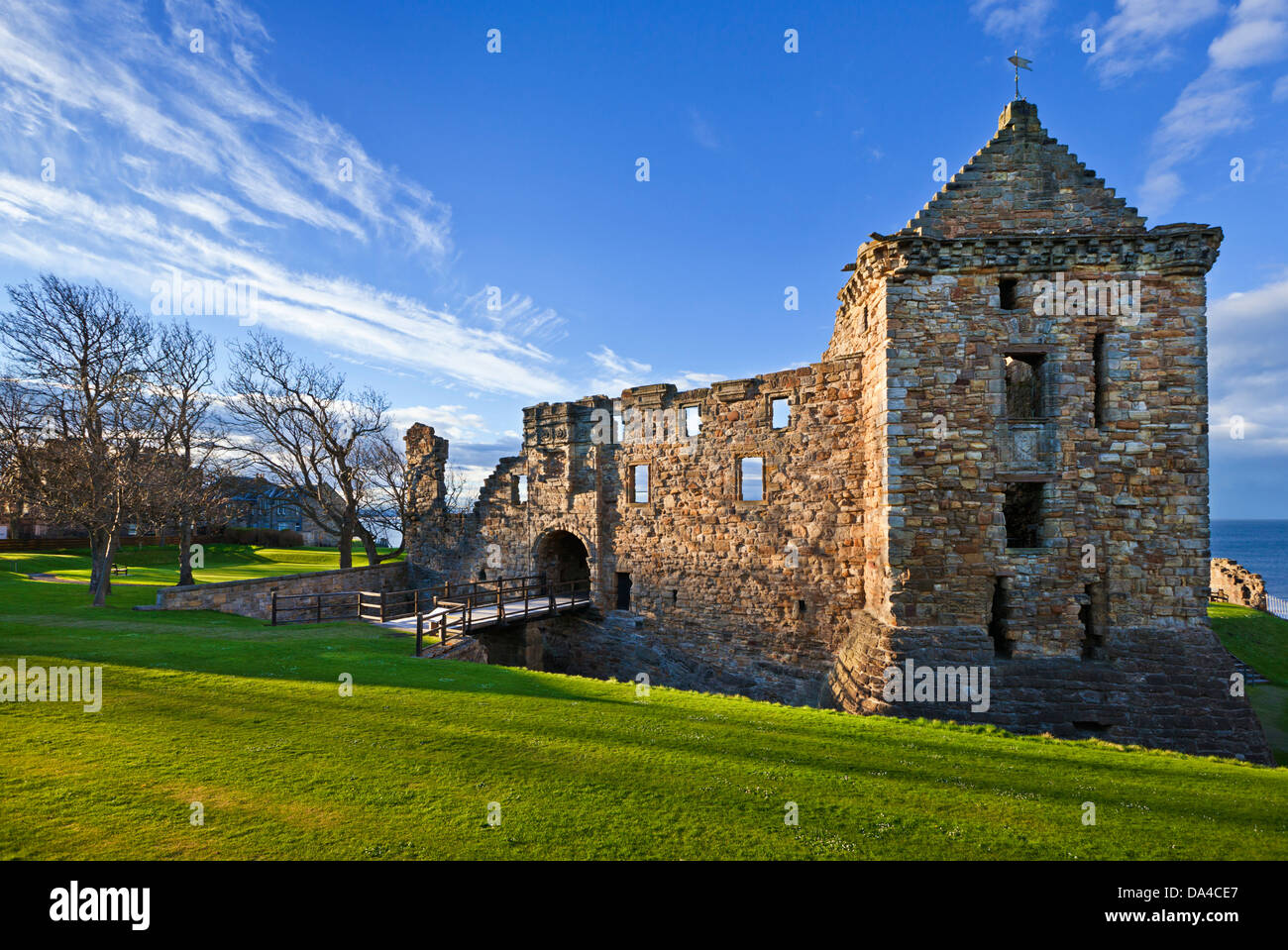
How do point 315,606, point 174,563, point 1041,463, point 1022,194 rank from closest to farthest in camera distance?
1. point 1041,463
2. point 1022,194
3. point 315,606
4. point 174,563

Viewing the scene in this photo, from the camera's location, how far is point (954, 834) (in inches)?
195

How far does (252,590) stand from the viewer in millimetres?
18422

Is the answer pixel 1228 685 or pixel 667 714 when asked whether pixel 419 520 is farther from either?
pixel 1228 685

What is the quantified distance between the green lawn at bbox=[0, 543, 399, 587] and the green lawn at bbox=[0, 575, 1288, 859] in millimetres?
19450

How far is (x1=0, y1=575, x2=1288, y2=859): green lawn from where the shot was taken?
4594mm

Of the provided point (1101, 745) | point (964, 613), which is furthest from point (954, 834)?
point (964, 613)

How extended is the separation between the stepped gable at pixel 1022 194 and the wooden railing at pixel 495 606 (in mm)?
14281

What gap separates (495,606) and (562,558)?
4023mm

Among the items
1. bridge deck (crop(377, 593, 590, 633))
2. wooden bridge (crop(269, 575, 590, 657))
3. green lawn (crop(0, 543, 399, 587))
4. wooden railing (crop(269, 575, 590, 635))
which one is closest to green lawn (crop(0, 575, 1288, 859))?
wooden bridge (crop(269, 575, 590, 657))

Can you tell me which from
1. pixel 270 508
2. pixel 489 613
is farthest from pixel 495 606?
pixel 270 508

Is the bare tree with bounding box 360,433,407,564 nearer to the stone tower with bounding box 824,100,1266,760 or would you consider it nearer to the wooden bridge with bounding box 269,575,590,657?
the wooden bridge with bounding box 269,575,590,657

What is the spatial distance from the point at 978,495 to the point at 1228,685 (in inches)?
208

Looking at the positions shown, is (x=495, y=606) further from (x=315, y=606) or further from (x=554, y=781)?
(x=554, y=781)
